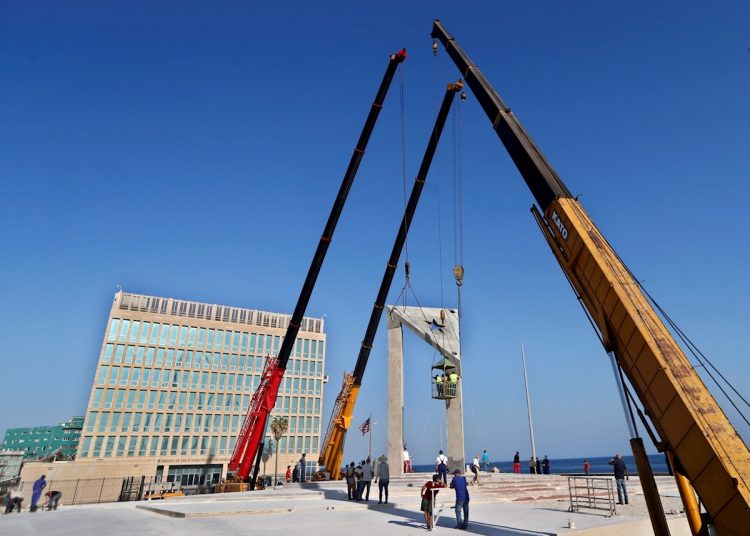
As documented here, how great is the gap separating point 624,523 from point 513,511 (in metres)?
4.38

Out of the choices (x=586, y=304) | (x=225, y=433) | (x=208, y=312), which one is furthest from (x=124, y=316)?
(x=586, y=304)

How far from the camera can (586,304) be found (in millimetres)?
10469

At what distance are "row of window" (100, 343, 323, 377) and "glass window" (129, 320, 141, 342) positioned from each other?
1251 millimetres

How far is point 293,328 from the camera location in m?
29.7

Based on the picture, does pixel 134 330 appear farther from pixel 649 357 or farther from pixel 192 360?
pixel 649 357

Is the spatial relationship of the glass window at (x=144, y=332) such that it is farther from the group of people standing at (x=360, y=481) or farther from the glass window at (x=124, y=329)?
the group of people standing at (x=360, y=481)

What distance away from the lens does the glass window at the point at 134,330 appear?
230 ft

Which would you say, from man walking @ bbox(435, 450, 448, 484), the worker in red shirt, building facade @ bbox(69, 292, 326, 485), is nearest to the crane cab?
man walking @ bbox(435, 450, 448, 484)

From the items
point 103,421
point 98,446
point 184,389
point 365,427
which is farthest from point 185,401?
point 365,427

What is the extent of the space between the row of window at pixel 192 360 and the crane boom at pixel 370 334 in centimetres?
4929

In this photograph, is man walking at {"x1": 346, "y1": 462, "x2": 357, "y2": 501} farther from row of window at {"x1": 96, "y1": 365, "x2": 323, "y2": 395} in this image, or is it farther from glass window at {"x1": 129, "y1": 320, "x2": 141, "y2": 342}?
glass window at {"x1": 129, "y1": 320, "x2": 141, "y2": 342}

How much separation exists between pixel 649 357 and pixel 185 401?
75.0 metres

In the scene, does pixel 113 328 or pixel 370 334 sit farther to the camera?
pixel 113 328

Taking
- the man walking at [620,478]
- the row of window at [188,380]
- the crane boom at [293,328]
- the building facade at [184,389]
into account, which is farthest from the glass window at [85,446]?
the man walking at [620,478]
